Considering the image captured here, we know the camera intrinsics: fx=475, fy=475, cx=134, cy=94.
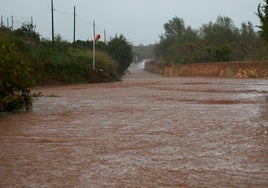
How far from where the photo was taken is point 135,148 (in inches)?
332

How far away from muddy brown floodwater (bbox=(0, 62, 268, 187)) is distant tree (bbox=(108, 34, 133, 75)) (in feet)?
116

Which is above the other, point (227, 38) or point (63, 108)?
point (227, 38)

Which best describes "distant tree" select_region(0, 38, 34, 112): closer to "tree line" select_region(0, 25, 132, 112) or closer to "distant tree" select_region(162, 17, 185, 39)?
"tree line" select_region(0, 25, 132, 112)

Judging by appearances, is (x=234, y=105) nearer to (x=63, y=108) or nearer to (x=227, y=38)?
(x=63, y=108)

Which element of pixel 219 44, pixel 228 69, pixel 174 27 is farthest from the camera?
pixel 174 27

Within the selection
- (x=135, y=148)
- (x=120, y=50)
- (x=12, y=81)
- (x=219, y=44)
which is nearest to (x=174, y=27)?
(x=219, y=44)

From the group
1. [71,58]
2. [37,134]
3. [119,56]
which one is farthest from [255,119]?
[119,56]

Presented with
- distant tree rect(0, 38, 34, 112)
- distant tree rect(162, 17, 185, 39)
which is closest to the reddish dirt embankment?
distant tree rect(0, 38, 34, 112)

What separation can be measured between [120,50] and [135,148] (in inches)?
1664

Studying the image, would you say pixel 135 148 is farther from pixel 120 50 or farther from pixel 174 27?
pixel 174 27

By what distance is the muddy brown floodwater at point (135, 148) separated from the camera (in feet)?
20.8

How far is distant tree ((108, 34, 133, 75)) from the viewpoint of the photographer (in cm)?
4977

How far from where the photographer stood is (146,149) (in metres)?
8.30

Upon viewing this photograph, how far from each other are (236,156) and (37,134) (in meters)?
4.41
